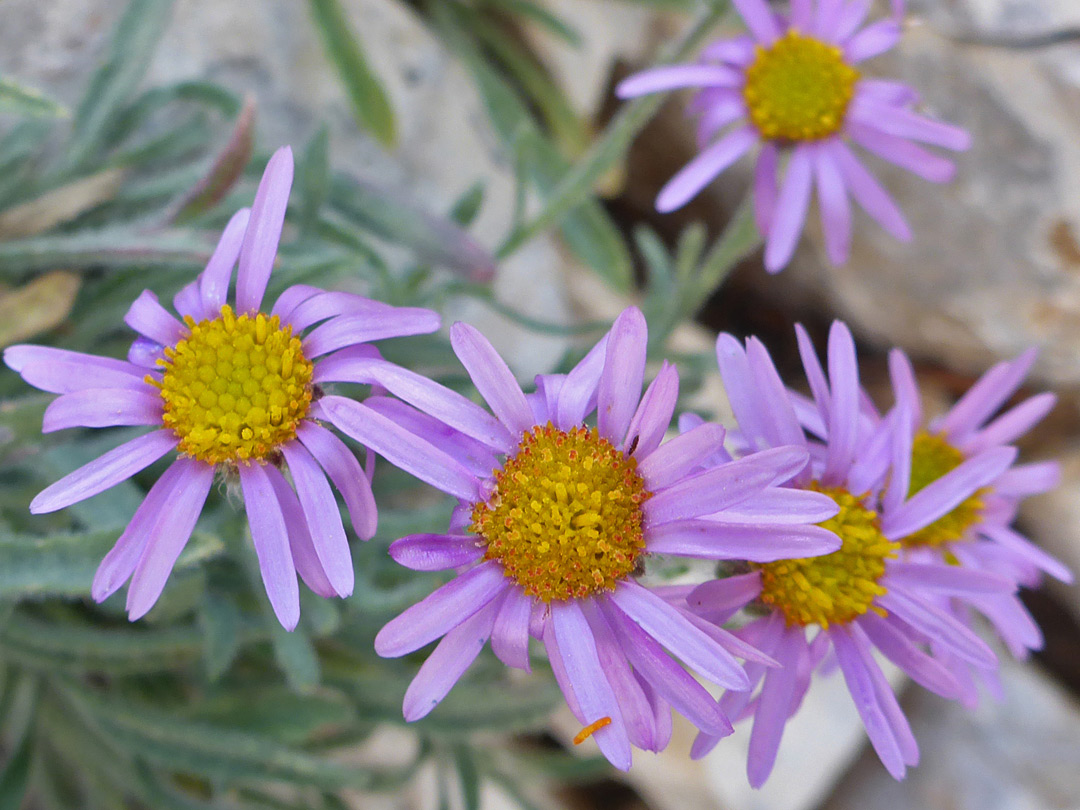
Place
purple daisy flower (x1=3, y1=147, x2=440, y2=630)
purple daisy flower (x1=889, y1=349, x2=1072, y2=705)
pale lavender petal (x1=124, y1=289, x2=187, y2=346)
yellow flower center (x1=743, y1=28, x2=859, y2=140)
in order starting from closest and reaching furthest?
1. purple daisy flower (x1=3, y1=147, x2=440, y2=630)
2. pale lavender petal (x1=124, y1=289, x2=187, y2=346)
3. purple daisy flower (x1=889, y1=349, x2=1072, y2=705)
4. yellow flower center (x1=743, y1=28, x2=859, y2=140)

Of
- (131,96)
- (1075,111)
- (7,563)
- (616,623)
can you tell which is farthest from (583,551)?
(1075,111)

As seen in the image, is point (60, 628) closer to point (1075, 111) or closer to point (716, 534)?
point (716, 534)

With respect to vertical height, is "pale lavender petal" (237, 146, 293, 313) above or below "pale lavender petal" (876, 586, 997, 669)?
above

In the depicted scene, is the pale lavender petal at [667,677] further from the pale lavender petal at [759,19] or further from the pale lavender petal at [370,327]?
the pale lavender petal at [759,19]

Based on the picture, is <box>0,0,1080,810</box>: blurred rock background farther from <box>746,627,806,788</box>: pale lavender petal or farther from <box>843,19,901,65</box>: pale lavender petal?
<box>746,627,806,788</box>: pale lavender petal

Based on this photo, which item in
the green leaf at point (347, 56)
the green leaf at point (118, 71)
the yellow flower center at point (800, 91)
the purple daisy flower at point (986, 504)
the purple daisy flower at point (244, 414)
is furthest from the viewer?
the green leaf at point (347, 56)

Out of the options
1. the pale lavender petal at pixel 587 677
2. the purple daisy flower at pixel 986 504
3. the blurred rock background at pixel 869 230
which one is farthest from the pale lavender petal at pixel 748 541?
the blurred rock background at pixel 869 230

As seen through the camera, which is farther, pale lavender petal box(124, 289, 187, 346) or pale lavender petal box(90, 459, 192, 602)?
pale lavender petal box(124, 289, 187, 346)

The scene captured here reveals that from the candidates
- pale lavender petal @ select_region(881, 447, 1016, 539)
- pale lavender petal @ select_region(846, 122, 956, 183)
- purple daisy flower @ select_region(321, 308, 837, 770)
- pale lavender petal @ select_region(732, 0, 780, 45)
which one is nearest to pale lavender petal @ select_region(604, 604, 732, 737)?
purple daisy flower @ select_region(321, 308, 837, 770)

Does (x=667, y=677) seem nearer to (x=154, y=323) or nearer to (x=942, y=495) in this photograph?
(x=942, y=495)
